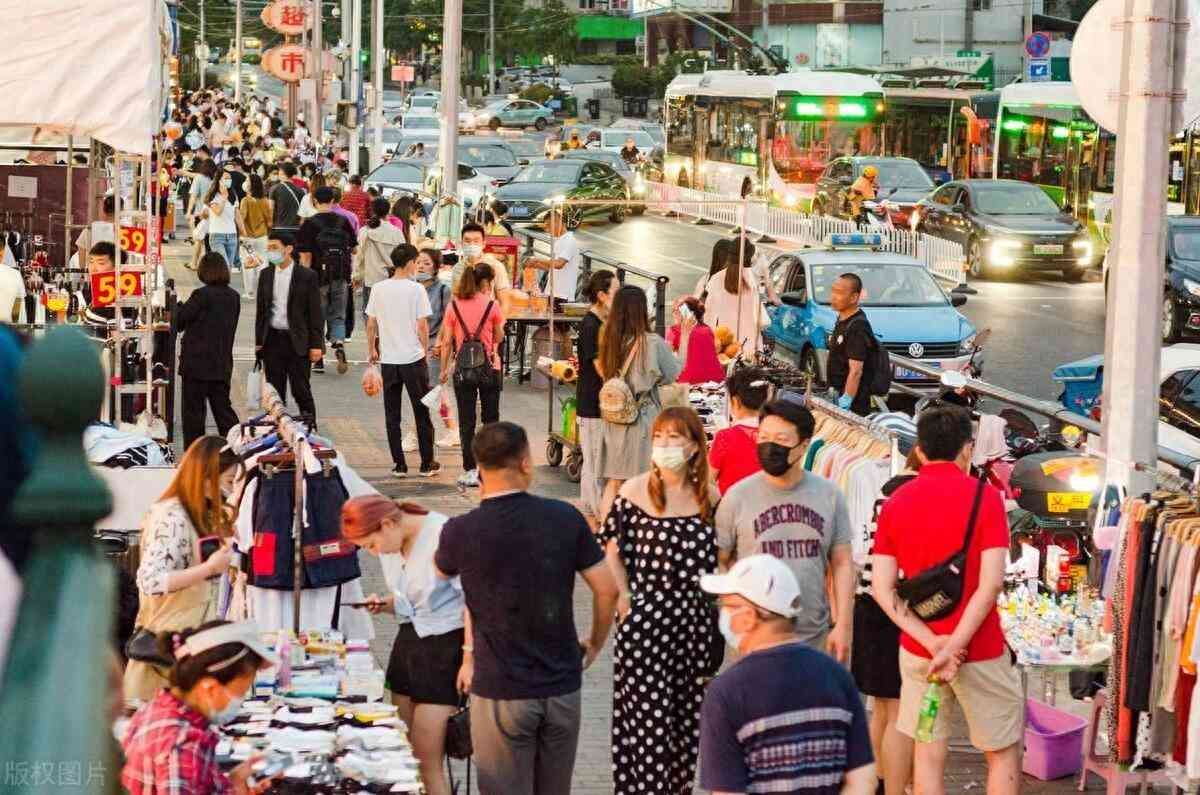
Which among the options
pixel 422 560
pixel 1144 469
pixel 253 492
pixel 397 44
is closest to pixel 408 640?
pixel 422 560

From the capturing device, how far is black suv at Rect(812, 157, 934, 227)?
129ft

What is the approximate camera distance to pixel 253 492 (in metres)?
8.93

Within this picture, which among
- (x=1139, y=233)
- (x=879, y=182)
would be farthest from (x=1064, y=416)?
(x=879, y=182)

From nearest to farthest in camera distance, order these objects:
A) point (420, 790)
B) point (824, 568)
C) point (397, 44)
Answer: point (420, 790) < point (824, 568) < point (397, 44)

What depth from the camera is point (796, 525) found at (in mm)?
7898

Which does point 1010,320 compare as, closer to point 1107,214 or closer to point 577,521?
point 1107,214

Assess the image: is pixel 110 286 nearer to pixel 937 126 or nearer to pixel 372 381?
pixel 372 381

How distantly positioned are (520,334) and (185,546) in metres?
13.1

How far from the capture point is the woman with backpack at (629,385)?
41.3 ft

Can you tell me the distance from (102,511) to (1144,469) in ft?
25.8

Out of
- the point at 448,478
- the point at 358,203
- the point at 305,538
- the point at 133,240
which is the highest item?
the point at 133,240

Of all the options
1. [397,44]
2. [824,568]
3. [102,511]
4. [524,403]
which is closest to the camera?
[102,511]

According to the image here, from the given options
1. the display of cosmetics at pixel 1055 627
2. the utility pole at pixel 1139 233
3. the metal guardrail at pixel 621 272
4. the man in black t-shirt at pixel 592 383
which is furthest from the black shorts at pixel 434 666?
the metal guardrail at pixel 621 272

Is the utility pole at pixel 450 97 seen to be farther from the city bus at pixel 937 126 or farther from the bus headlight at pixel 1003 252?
the city bus at pixel 937 126
